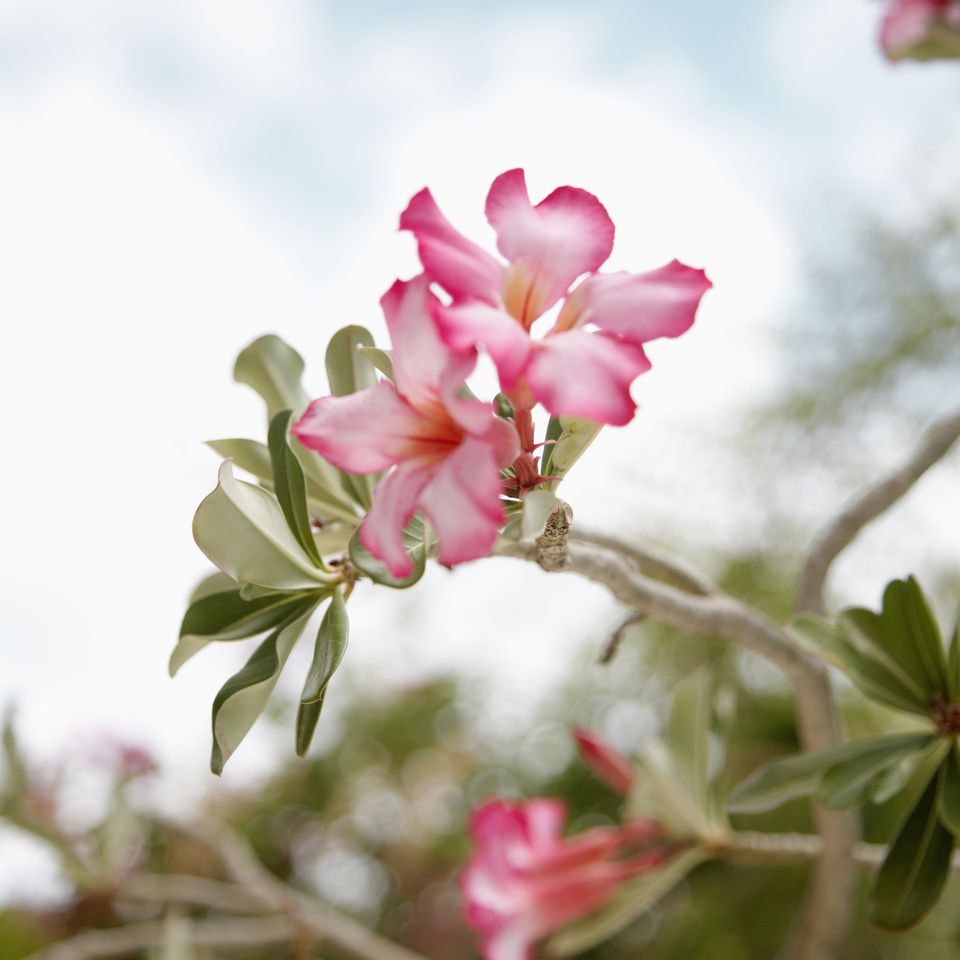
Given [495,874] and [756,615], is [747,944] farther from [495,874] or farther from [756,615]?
[756,615]

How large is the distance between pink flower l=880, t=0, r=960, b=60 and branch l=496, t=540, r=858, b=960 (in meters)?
0.64

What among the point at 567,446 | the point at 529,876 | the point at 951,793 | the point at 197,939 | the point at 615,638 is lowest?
the point at 197,939

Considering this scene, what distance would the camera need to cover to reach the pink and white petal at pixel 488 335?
11.9 inches

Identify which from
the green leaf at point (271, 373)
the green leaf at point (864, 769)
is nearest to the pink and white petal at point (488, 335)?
the green leaf at point (271, 373)

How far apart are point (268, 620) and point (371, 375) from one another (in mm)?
144

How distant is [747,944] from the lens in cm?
132

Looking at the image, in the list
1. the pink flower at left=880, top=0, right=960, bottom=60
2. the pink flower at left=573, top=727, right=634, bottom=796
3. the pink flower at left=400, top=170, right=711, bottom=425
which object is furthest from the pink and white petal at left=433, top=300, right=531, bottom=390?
the pink flower at left=880, top=0, right=960, bottom=60

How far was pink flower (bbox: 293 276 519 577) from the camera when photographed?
31 cm

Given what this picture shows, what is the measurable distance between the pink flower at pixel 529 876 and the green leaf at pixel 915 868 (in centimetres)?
29

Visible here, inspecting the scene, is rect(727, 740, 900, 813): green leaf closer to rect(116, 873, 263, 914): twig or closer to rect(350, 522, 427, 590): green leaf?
rect(350, 522, 427, 590): green leaf

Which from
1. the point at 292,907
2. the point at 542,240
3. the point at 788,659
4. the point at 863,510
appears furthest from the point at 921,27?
the point at 292,907

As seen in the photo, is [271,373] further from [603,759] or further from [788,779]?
[603,759]

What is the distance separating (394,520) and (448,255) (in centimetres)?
9

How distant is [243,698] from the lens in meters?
0.40
